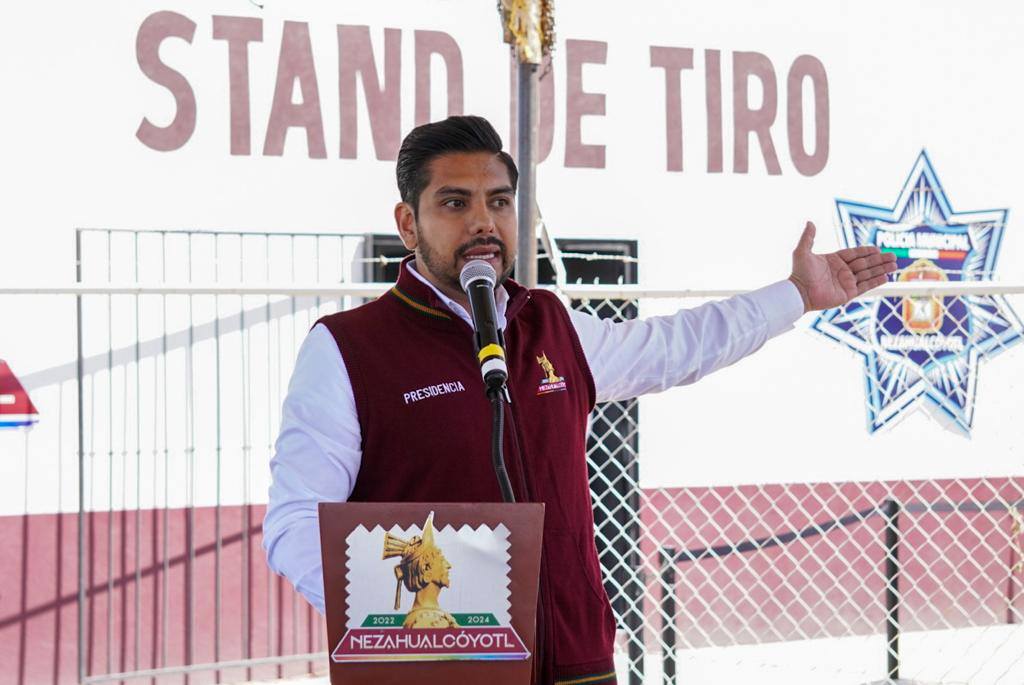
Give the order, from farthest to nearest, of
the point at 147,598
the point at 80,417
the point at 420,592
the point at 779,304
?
the point at 147,598 → the point at 80,417 → the point at 779,304 → the point at 420,592

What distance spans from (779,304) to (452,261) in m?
0.72

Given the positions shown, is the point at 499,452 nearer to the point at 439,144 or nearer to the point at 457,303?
the point at 457,303

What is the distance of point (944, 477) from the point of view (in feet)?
22.7

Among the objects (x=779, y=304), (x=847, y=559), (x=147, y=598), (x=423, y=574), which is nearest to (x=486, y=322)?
(x=423, y=574)

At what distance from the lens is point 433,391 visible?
2.00 meters

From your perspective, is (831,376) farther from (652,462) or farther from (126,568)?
(126,568)

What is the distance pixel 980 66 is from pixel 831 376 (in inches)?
86.8

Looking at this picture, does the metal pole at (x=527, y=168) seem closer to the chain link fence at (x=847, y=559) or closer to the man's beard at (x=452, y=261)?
the man's beard at (x=452, y=261)

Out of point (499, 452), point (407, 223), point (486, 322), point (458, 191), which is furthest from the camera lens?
point (407, 223)

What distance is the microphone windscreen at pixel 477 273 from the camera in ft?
6.17

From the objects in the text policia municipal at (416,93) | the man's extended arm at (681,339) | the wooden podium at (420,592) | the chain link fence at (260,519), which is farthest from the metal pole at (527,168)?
the text policia municipal at (416,93)

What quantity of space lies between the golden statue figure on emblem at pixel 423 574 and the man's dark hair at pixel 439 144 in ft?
2.87

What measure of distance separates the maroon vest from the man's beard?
4 centimetres

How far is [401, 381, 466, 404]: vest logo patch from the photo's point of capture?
1.99 m
